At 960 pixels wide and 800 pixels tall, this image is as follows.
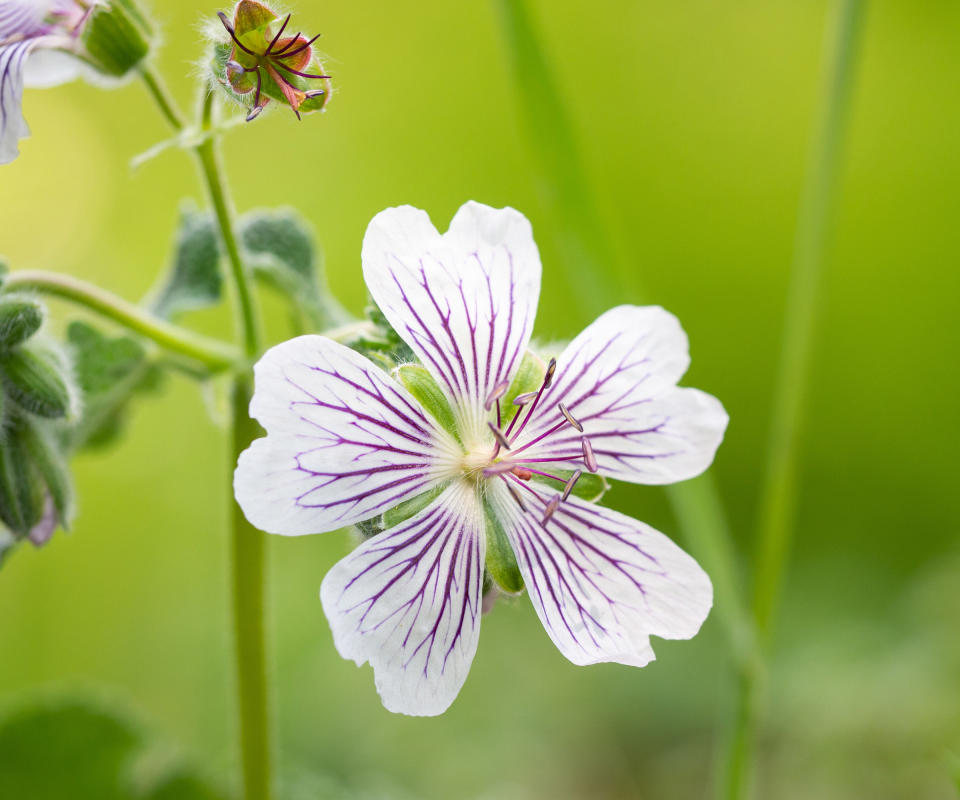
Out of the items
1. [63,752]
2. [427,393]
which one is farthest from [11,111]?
[63,752]

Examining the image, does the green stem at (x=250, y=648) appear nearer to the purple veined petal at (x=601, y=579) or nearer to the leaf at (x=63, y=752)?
the purple veined petal at (x=601, y=579)

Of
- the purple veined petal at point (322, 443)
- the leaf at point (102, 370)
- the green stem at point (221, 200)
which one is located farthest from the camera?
the leaf at point (102, 370)

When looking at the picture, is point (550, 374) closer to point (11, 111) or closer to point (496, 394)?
point (496, 394)

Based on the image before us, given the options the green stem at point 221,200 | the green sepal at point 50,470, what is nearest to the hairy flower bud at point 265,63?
the green stem at point 221,200

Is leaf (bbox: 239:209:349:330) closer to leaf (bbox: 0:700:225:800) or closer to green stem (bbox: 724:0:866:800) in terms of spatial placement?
green stem (bbox: 724:0:866:800)

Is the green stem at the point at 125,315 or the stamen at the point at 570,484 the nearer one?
the stamen at the point at 570,484

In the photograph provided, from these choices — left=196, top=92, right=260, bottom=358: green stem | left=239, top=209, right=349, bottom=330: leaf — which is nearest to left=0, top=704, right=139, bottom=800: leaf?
left=239, top=209, right=349, bottom=330: leaf

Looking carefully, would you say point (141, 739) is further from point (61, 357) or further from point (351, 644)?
point (351, 644)
